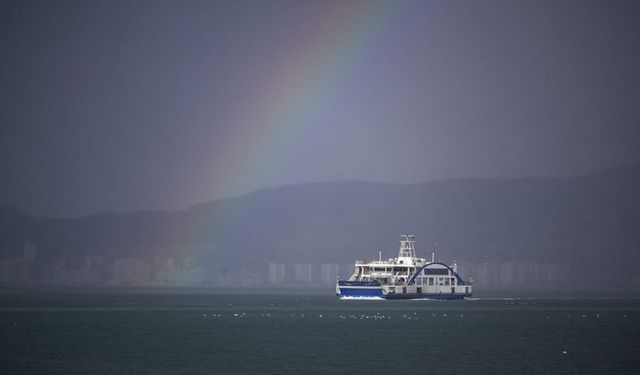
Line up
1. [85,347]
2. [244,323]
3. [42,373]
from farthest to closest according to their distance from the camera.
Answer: [244,323], [85,347], [42,373]

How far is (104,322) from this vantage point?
511 feet

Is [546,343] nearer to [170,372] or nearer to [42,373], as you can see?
[170,372]

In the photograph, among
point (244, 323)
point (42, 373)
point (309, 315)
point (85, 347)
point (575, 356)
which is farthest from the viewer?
point (309, 315)

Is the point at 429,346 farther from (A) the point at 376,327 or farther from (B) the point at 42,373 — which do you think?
(B) the point at 42,373

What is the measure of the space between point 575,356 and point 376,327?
1678 inches

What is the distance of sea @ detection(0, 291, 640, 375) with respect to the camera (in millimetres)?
90125

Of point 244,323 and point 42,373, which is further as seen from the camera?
point 244,323

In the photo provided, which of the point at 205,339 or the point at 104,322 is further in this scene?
the point at 104,322

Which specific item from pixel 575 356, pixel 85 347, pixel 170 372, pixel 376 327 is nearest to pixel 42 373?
pixel 170 372

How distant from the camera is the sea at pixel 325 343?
9012 cm

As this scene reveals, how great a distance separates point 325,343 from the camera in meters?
115

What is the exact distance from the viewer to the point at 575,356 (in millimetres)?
98938

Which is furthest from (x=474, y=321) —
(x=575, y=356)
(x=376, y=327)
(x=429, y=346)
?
(x=575, y=356)

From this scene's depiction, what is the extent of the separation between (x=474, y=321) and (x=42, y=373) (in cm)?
8179
